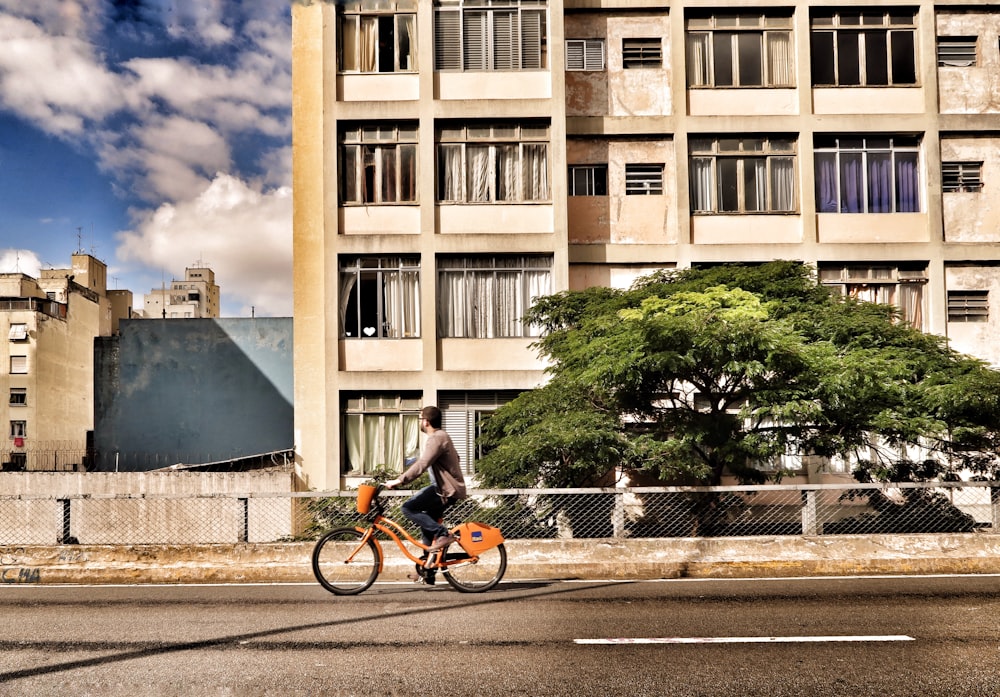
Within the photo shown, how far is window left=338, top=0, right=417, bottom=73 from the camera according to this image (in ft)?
71.4

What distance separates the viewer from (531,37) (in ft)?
71.3

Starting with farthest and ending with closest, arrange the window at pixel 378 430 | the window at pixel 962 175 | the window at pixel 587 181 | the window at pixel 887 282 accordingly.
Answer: the window at pixel 962 175 → the window at pixel 887 282 → the window at pixel 587 181 → the window at pixel 378 430

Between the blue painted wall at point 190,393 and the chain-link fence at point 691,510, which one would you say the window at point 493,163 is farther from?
the blue painted wall at point 190,393

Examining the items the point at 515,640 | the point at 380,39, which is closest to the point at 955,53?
the point at 380,39

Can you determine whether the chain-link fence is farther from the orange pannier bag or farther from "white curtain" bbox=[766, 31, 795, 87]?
"white curtain" bbox=[766, 31, 795, 87]

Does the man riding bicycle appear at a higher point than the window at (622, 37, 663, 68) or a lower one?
lower

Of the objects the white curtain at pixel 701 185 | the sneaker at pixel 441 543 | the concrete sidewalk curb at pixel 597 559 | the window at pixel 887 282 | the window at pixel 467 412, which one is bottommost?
the concrete sidewalk curb at pixel 597 559

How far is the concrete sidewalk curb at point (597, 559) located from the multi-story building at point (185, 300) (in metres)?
77.4

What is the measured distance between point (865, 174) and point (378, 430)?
14.2 m

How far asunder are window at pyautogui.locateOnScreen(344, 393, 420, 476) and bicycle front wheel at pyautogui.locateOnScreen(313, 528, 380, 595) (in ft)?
38.6

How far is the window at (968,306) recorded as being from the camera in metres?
22.3

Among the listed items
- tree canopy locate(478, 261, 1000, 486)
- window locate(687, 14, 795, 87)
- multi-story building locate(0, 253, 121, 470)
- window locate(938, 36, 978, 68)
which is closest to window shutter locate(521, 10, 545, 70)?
window locate(687, 14, 795, 87)

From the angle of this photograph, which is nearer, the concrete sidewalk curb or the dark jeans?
the dark jeans

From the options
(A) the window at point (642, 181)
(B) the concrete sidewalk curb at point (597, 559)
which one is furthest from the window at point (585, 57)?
(B) the concrete sidewalk curb at point (597, 559)
